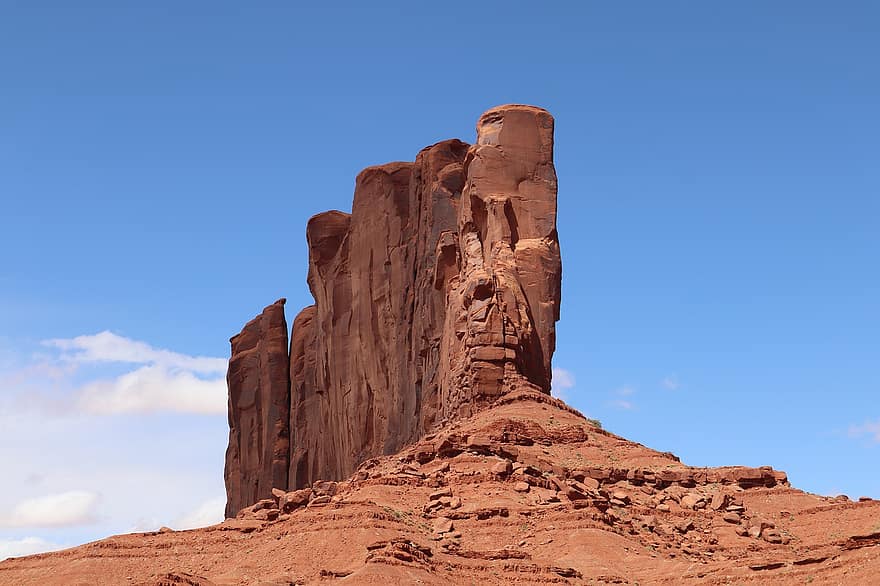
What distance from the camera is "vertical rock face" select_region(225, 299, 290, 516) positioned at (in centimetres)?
10225

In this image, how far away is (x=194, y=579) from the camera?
38.8 metres

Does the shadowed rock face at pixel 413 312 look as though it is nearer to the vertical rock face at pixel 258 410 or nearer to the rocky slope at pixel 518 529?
the vertical rock face at pixel 258 410

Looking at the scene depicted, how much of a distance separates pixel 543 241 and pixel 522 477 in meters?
16.6

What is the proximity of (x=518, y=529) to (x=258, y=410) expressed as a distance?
64691mm

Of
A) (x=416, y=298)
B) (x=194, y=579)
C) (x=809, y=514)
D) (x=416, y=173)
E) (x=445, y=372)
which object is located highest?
(x=416, y=173)

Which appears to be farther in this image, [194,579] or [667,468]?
[667,468]

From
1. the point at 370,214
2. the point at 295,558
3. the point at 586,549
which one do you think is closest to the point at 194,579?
the point at 295,558

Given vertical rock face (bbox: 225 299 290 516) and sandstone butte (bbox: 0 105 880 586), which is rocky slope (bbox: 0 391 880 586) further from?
vertical rock face (bbox: 225 299 290 516)

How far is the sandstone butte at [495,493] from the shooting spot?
131 ft

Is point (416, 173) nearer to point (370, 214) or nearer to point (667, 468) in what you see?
point (370, 214)

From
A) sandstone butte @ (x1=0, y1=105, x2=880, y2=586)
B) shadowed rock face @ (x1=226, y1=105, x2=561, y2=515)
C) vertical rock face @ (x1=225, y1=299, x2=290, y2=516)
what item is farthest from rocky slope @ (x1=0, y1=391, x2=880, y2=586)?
vertical rock face @ (x1=225, y1=299, x2=290, y2=516)

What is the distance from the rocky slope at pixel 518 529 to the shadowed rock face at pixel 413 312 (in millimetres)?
5336

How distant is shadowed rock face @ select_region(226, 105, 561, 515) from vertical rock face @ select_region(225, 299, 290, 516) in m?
0.15

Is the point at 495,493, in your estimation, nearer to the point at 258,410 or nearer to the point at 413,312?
the point at 413,312
